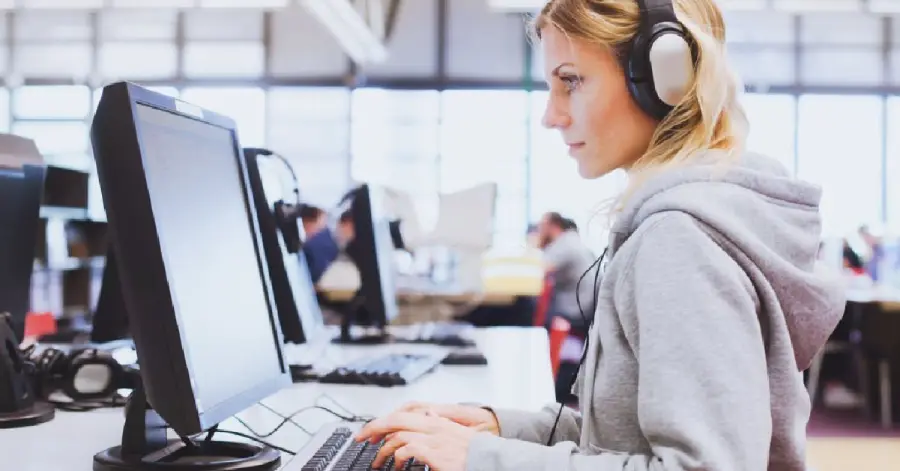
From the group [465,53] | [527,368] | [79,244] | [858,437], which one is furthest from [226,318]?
[465,53]

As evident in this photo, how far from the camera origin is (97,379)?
1.55m

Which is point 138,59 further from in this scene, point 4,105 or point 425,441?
point 425,441

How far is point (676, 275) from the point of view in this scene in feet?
2.60

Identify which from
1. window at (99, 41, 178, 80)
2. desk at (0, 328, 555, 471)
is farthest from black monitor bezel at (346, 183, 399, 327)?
window at (99, 41, 178, 80)

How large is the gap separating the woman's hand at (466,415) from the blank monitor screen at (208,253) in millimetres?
221

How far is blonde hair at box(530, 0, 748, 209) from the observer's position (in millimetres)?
958

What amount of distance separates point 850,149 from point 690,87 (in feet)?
30.7

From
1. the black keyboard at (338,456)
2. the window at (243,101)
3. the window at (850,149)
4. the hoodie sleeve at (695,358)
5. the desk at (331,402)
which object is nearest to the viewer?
the hoodie sleeve at (695,358)

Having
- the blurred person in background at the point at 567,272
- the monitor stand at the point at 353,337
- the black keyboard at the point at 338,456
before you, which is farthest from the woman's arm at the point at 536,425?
the blurred person in background at the point at 567,272

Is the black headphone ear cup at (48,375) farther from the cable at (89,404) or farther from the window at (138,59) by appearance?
the window at (138,59)

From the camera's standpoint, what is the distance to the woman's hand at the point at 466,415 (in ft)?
3.88

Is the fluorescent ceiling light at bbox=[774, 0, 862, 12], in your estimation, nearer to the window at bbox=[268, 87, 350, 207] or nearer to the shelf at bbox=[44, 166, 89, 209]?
the shelf at bbox=[44, 166, 89, 209]

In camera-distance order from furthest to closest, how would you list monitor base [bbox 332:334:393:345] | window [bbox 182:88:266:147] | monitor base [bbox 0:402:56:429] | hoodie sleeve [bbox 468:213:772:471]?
window [bbox 182:88:266:147]
monitor base [bbox 332:334:393:345]
monitor base [bbox 0:402:56:429]
hoodie sleeve [bbox 468:213:772:471]

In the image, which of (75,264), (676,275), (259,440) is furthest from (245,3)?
(676,275)
